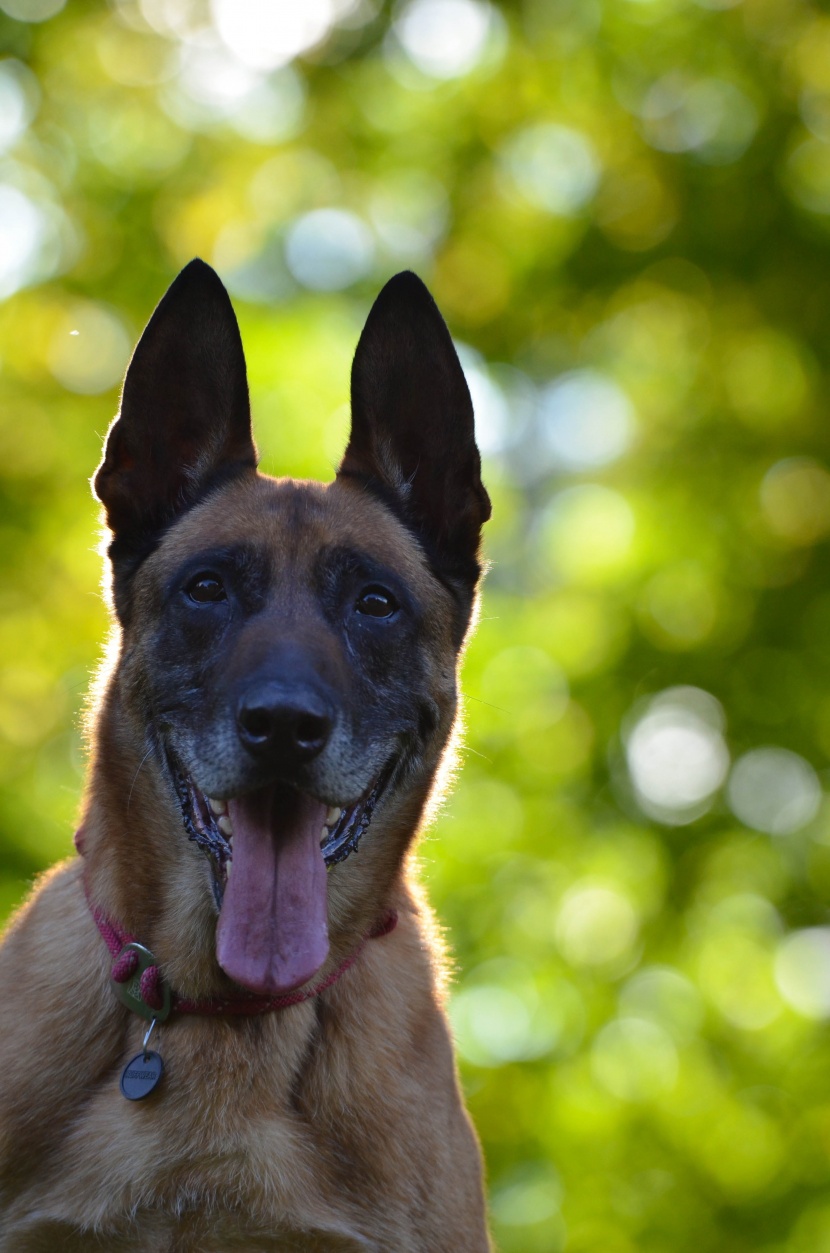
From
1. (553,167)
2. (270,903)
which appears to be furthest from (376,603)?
(553,167)

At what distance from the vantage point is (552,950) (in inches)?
387

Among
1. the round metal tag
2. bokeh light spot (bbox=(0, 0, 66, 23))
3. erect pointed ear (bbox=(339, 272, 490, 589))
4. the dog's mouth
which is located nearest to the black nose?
the dog's mouth

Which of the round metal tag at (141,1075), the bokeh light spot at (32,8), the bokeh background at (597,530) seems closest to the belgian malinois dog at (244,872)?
the round metal tag at (141,1075)

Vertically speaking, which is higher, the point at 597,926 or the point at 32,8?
the point at 32,8

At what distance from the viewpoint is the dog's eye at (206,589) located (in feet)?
11.9

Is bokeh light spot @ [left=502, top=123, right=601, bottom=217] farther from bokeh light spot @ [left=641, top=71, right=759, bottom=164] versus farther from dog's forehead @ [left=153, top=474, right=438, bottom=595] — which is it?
dog's forehead @ [left=153, top=474, right=438, bottom=595]

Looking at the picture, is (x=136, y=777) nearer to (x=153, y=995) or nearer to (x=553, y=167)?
(x=153, y=995)

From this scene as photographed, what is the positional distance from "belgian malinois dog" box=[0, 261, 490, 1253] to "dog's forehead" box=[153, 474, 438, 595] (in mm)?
13

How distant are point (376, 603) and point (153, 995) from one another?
128 centimetres

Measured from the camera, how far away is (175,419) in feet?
13.1

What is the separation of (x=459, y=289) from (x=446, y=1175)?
28.5 feet

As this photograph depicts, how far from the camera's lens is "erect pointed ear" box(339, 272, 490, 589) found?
396 centimetres

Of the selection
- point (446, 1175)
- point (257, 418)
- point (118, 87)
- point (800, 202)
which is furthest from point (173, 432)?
point (118, 87)

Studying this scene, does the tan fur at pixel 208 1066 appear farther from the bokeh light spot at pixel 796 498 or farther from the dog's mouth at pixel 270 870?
the bokeh light spot at pixel 796 498
